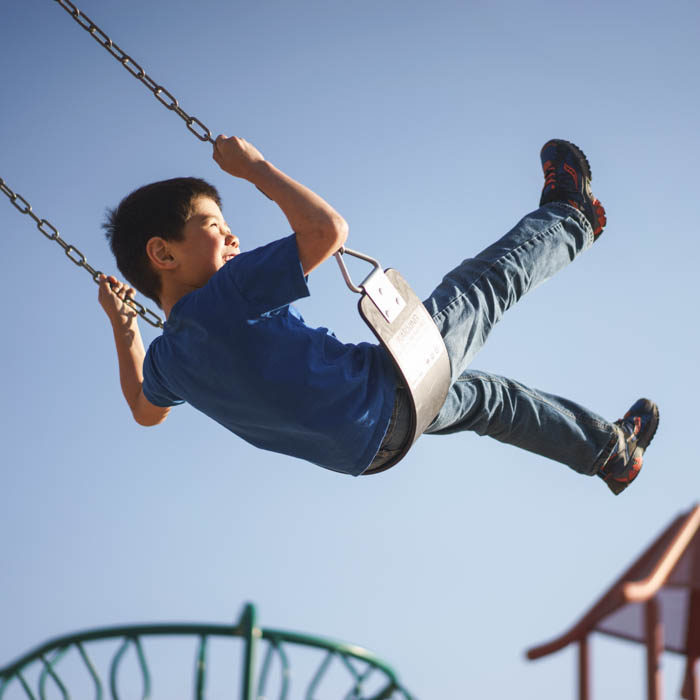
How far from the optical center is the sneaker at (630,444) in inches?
149

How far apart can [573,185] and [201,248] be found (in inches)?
52.7

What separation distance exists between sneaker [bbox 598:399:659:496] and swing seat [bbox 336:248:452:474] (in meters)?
0.94

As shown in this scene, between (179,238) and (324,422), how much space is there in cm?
80

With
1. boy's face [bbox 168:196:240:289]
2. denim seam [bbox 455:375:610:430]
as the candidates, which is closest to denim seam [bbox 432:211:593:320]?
denim seam [bbox 455:375:610:430]

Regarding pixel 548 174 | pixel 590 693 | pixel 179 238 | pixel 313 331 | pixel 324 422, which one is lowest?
pixel 590 693

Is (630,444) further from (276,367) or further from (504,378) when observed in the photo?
(276,367)

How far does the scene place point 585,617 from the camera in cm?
212

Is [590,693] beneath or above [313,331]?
beneath

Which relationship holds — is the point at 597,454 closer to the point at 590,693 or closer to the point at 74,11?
the point at 590,693

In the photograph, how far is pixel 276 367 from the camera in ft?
9.79

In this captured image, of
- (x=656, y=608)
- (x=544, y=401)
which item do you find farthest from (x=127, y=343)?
(x=656, y=608)

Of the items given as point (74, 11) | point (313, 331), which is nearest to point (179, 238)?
point (313, 331)

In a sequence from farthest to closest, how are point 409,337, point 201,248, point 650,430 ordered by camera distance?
point 650,430 < point 201,248 < point 409,337

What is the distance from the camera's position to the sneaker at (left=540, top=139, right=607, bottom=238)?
12.0ft
